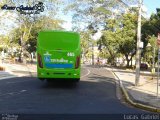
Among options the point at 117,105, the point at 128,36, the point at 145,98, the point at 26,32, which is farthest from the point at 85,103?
the point at 128,36

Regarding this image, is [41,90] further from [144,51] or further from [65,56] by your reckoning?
[144,51]

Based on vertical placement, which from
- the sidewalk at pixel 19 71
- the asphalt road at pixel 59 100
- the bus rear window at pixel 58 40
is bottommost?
the asphalt road at pixel 59 100

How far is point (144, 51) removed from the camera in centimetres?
8362

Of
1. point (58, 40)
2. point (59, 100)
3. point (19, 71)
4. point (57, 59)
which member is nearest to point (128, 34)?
point (19, 71)

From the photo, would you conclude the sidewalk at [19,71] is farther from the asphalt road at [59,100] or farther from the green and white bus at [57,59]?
the green and white bus at [57,59]

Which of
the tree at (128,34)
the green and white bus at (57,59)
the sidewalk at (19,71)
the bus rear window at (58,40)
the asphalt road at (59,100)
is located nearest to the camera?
the asphalt road at (59,100)

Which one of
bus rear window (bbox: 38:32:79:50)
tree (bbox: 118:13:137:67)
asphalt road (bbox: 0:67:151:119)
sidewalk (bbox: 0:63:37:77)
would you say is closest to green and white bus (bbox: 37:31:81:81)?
bus rear window (bbox: 38:32:79:50)

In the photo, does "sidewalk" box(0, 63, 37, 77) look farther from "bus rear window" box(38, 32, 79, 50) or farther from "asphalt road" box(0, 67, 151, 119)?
"bus rear window" box(38, 32, 79, 50)

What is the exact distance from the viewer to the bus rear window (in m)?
27.3

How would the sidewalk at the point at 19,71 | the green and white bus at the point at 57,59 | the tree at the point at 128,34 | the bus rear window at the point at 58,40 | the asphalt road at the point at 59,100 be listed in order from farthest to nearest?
the tree at the point at 128,34
the sidewalk at the point at 19,71
the bus rear window at the point at 58,40
the green and white bus at the point at 57,59
the asphalt road at the point at 59,100

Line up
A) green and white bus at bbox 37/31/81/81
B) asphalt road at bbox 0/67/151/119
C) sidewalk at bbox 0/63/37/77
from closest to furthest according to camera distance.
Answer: asphalt road at bbox 0/67/151/119, green and white bus at bbox 37/31/81/81, sidewalk at bbox 0/63/37/77

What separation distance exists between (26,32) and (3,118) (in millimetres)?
60688

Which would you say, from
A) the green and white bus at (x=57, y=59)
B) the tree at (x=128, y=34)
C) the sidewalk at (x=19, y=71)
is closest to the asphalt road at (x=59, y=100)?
the green and white bus at (x=57, y=59)

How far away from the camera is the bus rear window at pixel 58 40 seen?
2730 cm
